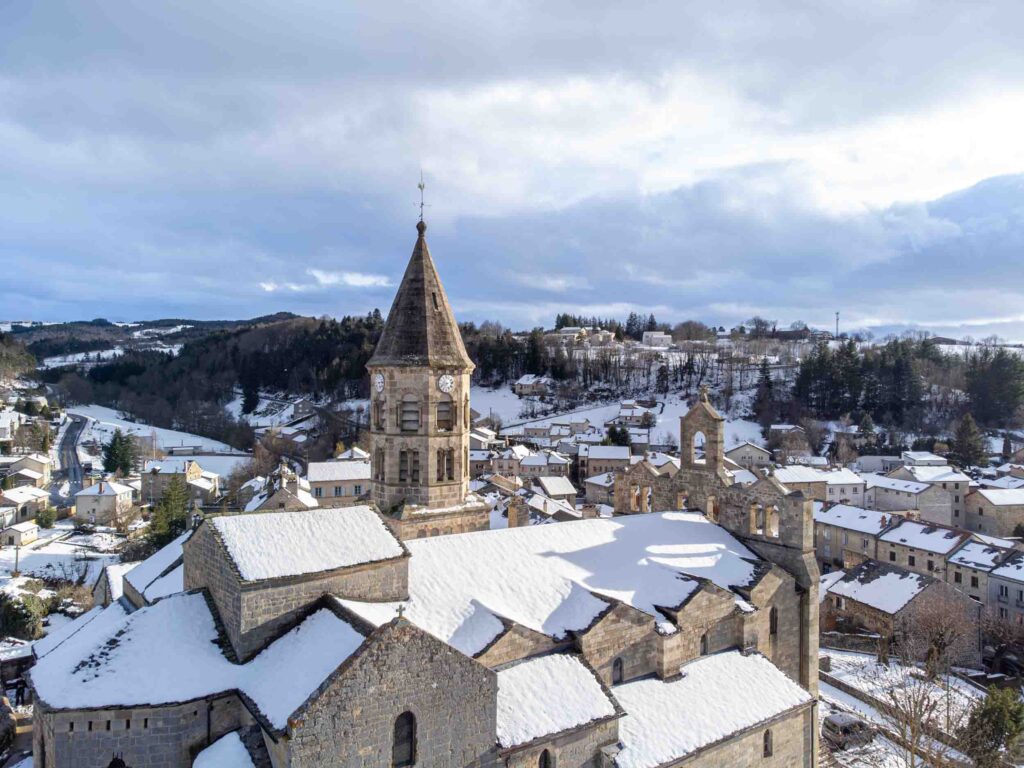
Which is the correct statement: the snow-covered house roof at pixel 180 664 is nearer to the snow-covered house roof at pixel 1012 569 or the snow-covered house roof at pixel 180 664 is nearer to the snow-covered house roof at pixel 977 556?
the snow-covered house roof at pixel 1012 569

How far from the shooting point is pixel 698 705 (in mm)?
15453

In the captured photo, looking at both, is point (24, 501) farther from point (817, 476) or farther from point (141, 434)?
point (817, 476)

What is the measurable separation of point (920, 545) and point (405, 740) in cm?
5413

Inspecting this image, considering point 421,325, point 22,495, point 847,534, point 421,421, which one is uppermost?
point 421,325

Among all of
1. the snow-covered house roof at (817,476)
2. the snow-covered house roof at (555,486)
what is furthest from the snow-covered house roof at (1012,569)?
the snow-covered house roof at (555,486)

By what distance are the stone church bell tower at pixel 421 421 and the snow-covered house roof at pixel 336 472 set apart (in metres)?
48.2

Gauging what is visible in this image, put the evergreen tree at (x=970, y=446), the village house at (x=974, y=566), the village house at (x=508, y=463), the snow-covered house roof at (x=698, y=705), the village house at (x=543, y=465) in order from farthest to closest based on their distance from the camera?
the village house at (x=508, y=463)
the evergreen tree at (x=970, y=446)
the village house at (x=543, y=465)
the village house at (x=974, y=566)
the snow-covered house roof at (x=698, y=705)

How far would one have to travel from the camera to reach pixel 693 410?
2212 centimetres

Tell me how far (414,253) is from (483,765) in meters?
14.5

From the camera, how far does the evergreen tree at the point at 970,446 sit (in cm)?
8375

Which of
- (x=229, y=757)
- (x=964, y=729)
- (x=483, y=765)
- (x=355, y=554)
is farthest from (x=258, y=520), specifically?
(x=964, y=729)

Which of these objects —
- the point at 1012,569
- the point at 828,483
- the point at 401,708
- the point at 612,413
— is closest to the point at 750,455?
the point at 828,483

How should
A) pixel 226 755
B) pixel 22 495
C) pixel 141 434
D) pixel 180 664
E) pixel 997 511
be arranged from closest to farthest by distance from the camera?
pixel 226 755, pixel 180 664, pixel 997 511, pixel 22 495, pixel 141 434

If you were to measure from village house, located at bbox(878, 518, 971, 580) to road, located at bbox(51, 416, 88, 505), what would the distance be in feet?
291
